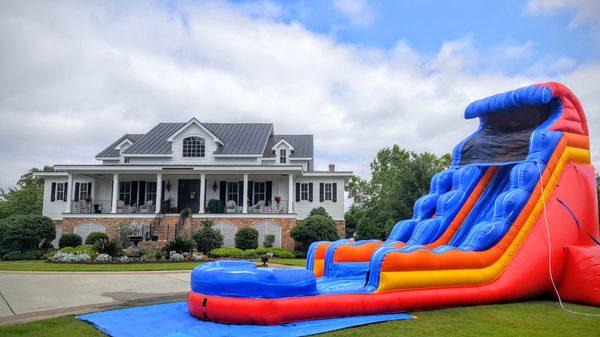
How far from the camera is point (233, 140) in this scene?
3222cm

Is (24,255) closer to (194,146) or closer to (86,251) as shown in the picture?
(86,251)

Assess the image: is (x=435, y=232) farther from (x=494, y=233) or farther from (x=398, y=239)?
(x=494, y=233)

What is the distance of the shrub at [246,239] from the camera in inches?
1014

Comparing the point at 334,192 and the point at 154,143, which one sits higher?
the point at 154,143

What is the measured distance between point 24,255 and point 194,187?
9.70 meters

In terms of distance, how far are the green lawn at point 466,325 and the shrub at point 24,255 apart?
716 inches

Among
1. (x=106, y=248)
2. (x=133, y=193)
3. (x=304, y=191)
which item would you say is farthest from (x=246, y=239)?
(x=133, y=193)

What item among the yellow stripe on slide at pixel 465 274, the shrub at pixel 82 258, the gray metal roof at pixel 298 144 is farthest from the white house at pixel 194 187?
the yellow stripe on slide at pixel 465 274

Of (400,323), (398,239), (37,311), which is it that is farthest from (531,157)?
(37,311)

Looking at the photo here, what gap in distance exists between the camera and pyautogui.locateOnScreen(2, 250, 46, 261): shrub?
23.6 metres

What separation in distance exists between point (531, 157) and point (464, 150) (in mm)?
2383

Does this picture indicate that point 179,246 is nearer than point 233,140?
Yes

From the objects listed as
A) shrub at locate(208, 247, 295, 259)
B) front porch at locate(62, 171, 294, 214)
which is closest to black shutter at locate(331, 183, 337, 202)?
front porch at locate(62, 171, 294, 214)

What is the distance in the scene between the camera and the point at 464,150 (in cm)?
1283
